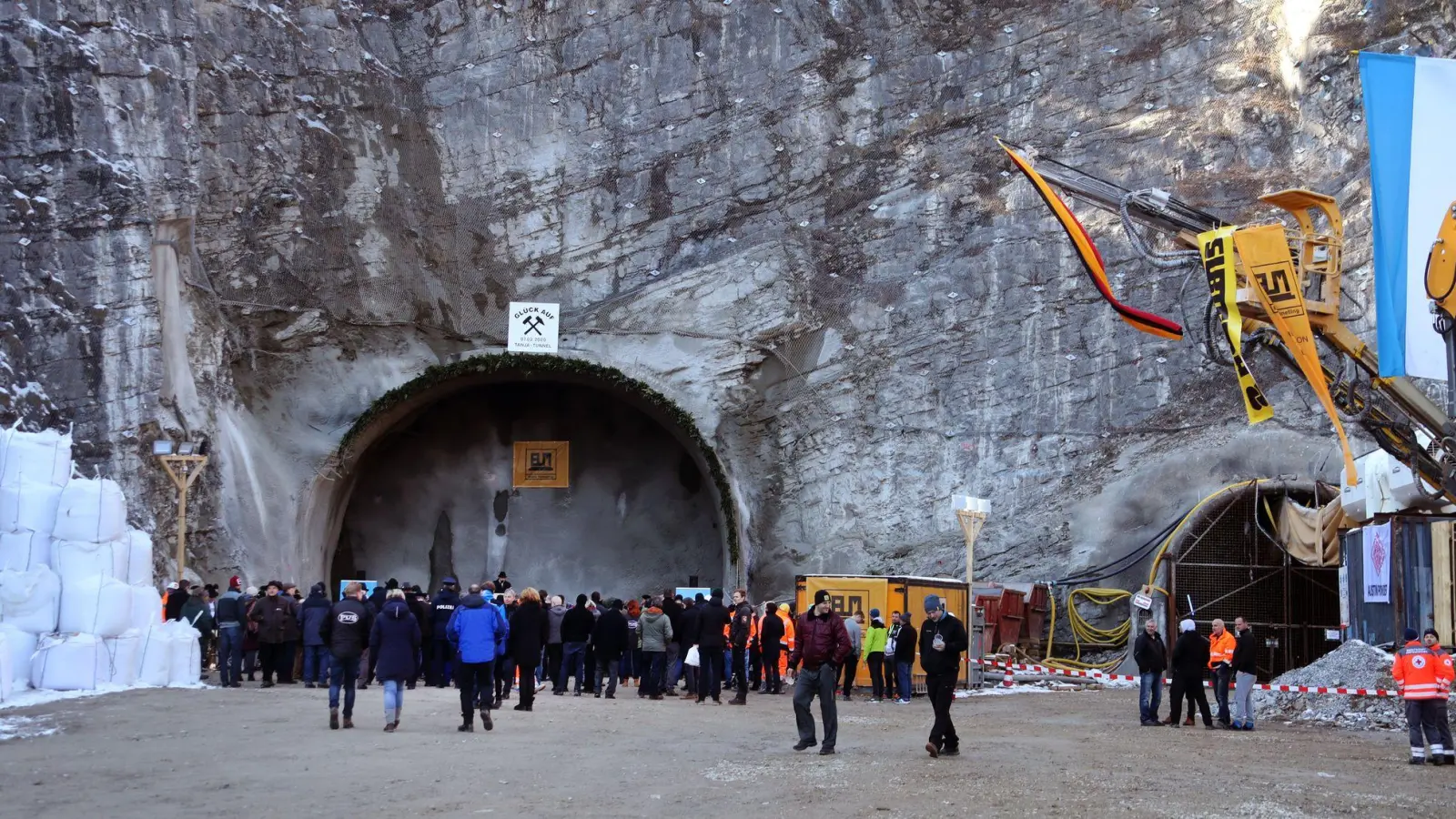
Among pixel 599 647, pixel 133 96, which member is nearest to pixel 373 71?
pixel 133 96

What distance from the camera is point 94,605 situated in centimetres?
1478

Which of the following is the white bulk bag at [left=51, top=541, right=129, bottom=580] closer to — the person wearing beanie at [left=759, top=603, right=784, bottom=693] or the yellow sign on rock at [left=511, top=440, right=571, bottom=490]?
the person wearing beanie at [left=759, top=603, right=784, bottom=693]

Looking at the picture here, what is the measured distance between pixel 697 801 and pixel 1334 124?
2271cm

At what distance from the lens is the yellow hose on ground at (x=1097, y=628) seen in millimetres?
24203

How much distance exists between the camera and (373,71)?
90.9 ft

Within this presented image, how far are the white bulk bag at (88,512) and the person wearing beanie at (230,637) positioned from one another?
7.23 ft

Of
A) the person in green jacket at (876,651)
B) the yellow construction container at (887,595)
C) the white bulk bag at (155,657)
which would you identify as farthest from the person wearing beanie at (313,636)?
the person in green jacket at (876,651)

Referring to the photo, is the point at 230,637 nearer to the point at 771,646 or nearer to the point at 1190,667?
the point at 771,646

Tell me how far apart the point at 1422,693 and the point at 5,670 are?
12.3m

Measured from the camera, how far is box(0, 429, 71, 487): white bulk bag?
48.2 ft

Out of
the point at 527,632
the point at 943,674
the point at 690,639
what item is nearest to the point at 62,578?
the point at 527,632

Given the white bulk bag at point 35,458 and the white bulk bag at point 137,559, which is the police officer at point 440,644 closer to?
the white bulk bag at point 137,559

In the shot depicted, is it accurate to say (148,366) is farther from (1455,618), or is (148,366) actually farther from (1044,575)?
(1455,618)

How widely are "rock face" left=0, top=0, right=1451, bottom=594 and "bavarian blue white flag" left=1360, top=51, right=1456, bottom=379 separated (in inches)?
502
